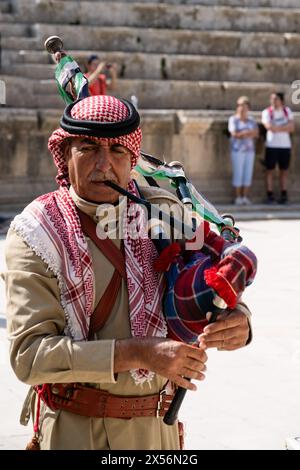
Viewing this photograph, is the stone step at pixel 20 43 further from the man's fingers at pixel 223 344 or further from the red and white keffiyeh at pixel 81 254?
the man's fingers at pixel 223 344

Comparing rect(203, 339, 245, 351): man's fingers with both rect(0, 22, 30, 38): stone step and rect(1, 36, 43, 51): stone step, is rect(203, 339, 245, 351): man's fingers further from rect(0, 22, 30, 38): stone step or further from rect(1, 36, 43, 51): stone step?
rect(0, 22, 30, 38): stone step

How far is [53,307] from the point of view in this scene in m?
3.01

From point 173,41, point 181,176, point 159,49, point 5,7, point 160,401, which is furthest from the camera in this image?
point 173,41

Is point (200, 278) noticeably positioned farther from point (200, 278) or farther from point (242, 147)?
point (242, 147)

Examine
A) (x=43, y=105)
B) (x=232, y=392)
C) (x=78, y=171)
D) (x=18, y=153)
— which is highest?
(x=43, y=105)

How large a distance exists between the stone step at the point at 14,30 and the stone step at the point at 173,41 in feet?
0.68

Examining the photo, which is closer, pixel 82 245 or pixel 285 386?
pixel 82 245

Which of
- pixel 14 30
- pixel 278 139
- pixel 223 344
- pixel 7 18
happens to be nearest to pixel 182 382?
pixel 223 344

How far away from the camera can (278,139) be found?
15.9 m

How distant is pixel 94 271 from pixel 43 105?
40.9 feet

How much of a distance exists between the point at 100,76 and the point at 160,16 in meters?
3.74

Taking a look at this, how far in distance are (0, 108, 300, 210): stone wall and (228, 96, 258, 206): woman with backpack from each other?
323 millimetres

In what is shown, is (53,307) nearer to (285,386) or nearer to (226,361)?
(285,386)
